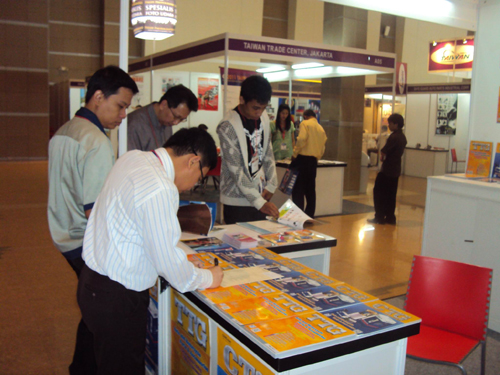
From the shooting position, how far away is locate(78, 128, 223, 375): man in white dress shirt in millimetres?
1389

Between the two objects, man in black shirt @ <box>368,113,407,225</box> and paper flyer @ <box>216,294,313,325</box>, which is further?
man in black shirt @ <box>368,113,407,225</box>

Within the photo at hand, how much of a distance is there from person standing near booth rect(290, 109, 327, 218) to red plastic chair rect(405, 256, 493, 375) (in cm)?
412

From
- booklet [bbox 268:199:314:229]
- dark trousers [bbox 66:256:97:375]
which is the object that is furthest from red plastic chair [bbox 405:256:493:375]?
dark trousers [bbox 66:256:97:375]

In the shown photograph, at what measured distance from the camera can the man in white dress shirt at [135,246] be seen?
4.56ft

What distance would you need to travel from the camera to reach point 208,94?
961cm

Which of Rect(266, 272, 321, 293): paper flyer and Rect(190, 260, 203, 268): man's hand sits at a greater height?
Rect(190, 260, 203, 268): man's hand

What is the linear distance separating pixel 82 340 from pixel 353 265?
306cm

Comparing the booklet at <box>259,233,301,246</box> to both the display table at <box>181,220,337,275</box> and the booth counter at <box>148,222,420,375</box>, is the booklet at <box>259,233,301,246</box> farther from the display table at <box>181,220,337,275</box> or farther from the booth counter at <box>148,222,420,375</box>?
the booth counter at <box>148,222,420,375</box>

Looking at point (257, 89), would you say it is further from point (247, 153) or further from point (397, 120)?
point (397, 120)

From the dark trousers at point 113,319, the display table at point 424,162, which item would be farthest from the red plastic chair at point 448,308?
the display table at point 424,162

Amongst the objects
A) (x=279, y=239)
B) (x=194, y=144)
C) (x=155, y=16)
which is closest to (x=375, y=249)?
(x=279, y=239)

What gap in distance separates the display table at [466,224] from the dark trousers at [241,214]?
1608 mm

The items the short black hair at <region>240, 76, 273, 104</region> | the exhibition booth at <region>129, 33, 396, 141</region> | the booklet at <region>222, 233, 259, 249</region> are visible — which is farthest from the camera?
the exhibition booth at <region>129, 33, 396, 141</region>

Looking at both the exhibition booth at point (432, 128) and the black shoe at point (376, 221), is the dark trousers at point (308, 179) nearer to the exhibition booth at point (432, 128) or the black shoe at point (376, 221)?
the black shoe at point (376, 221)
